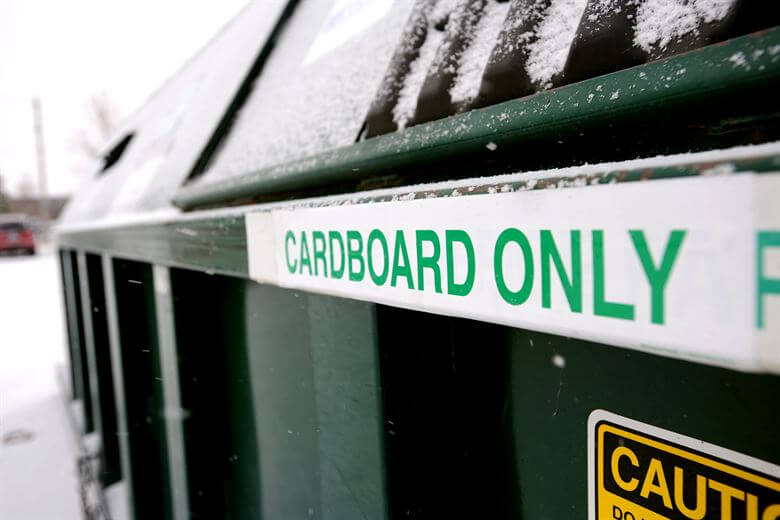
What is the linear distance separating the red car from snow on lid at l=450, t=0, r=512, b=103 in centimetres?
2251

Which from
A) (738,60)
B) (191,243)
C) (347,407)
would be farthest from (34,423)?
(738,60)

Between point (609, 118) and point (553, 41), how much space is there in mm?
256

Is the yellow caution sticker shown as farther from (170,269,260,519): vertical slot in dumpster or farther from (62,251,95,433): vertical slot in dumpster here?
(62,251,95,433): vertical slot in dumpster

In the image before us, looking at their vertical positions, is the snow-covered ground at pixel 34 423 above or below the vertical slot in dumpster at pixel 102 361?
below

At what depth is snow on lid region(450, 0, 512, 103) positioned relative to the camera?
881mm

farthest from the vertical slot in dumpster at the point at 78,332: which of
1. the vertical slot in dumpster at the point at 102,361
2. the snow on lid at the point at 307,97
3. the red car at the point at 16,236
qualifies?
the red car at the point at 16,236

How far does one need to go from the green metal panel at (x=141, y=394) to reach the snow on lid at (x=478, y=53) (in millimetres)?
1990

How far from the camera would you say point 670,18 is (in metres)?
0.65

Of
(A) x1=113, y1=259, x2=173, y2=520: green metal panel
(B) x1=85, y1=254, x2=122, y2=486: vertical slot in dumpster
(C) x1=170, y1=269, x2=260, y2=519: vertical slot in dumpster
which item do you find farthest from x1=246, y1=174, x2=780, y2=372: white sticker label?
(B) x1=85, y1=254, x2=122, y2=486: vertical slot in dumpster

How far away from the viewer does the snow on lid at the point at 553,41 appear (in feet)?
2.48

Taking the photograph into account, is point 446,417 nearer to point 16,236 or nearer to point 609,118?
point 609,118

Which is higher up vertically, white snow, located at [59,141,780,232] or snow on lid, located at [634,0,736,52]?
snow on lid, located at [634,0,736,52]

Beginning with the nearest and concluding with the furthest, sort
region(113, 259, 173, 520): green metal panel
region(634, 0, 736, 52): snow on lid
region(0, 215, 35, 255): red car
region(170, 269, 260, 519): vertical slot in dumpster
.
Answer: region(634, 0, 736, 52): snow on lid
region(170, 269, 260, 519): vertical slot in dumpster
region(113, 259, 173, 520): green metal panel
region(0, 215, 35, 255): red car

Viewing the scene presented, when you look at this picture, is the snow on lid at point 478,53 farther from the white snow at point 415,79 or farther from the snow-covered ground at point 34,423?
the snow-covered ground at point 34,423
